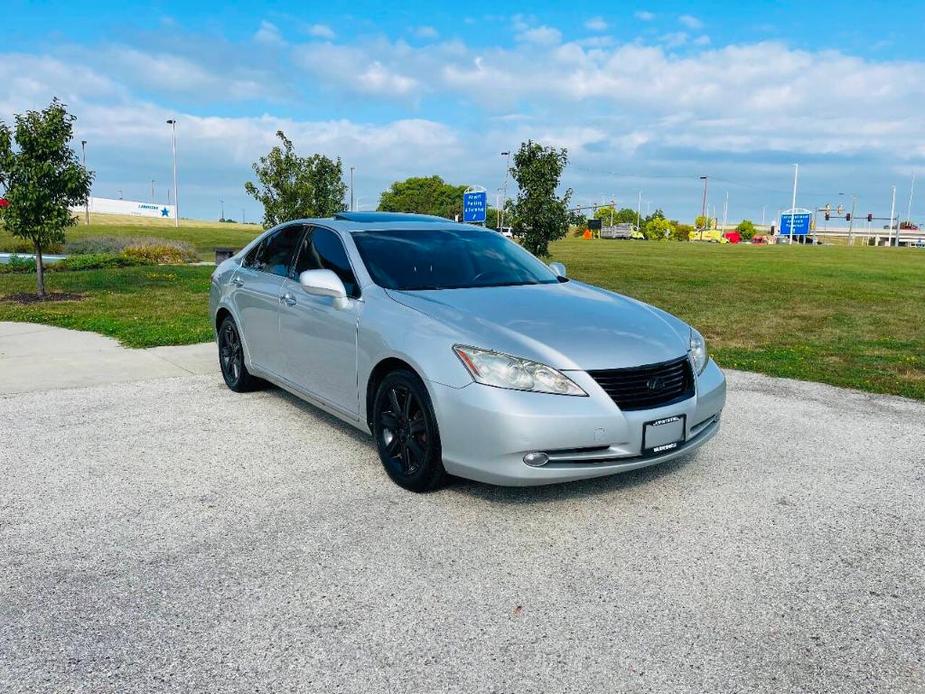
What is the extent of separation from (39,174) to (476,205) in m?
21.8

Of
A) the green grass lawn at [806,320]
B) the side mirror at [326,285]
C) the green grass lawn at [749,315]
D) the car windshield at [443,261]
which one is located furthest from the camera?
the green grass lawn at [749,315]

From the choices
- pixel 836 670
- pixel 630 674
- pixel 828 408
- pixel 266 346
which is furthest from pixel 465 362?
pixel 828 408

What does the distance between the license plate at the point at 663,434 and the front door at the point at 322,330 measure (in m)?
1.82

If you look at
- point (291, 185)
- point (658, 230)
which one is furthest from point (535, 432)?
point (658, 230)

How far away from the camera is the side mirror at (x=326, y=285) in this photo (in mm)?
4797

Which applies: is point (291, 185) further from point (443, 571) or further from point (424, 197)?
point (424, 197)

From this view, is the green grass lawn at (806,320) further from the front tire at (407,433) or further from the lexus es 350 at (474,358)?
the front tire at (407,433)

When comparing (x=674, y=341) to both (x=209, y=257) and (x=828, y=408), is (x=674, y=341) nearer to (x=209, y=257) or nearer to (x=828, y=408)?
(x=828, y=408)

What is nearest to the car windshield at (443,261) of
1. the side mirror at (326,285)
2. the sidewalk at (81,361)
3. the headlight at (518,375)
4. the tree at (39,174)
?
the side mirror at (326,285)

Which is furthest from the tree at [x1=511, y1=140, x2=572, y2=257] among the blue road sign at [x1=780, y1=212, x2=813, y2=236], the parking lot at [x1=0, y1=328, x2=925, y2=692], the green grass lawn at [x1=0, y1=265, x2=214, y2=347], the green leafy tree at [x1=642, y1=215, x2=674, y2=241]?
the green leafy tree at [x1=642, y1=215, x2=674, y2=241]

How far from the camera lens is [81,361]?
26.9 ft

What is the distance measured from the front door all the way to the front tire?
36 centimetres

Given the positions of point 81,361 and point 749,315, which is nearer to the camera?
point 81,361

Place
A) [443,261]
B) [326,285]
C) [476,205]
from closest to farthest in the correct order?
[326,285] → [443,261] → [476,205]
